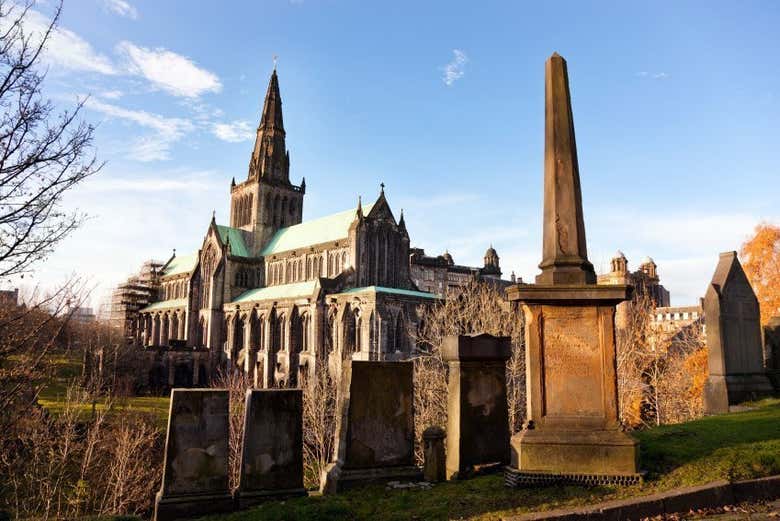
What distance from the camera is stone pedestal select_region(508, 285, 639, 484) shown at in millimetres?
5867

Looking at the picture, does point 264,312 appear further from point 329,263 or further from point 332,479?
point 332,479

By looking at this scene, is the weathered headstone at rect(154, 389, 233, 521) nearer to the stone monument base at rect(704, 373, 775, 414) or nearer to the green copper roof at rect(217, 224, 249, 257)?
the stone monument base at rect(704, 373, 775, 414)

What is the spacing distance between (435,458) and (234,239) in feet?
195

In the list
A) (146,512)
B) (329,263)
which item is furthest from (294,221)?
(146,512)

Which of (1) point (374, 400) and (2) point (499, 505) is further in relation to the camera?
(1) point (374, 400)

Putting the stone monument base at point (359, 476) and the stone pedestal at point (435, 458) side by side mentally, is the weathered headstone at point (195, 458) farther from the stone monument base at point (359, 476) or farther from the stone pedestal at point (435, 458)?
the stone pedestal at point (435, 458)

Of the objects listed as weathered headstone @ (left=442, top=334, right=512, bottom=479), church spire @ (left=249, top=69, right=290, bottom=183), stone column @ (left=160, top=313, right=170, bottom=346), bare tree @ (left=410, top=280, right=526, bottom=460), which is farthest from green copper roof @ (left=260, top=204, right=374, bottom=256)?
weathered headstone @ (left=442, top=334, right=512, bottom=479)

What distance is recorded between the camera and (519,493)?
565cm

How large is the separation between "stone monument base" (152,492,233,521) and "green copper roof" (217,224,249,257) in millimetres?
57752

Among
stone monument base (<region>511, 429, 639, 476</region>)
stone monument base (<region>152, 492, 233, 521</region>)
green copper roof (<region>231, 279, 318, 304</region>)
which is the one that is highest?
green copper roof (<region>231, 279, 318, 304</region>)

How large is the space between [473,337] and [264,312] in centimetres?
4716

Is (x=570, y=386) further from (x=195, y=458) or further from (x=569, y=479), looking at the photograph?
(x=195, y=458)

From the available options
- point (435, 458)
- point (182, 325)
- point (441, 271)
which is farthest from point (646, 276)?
point (435, 458)

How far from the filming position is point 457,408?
23.8 ft
